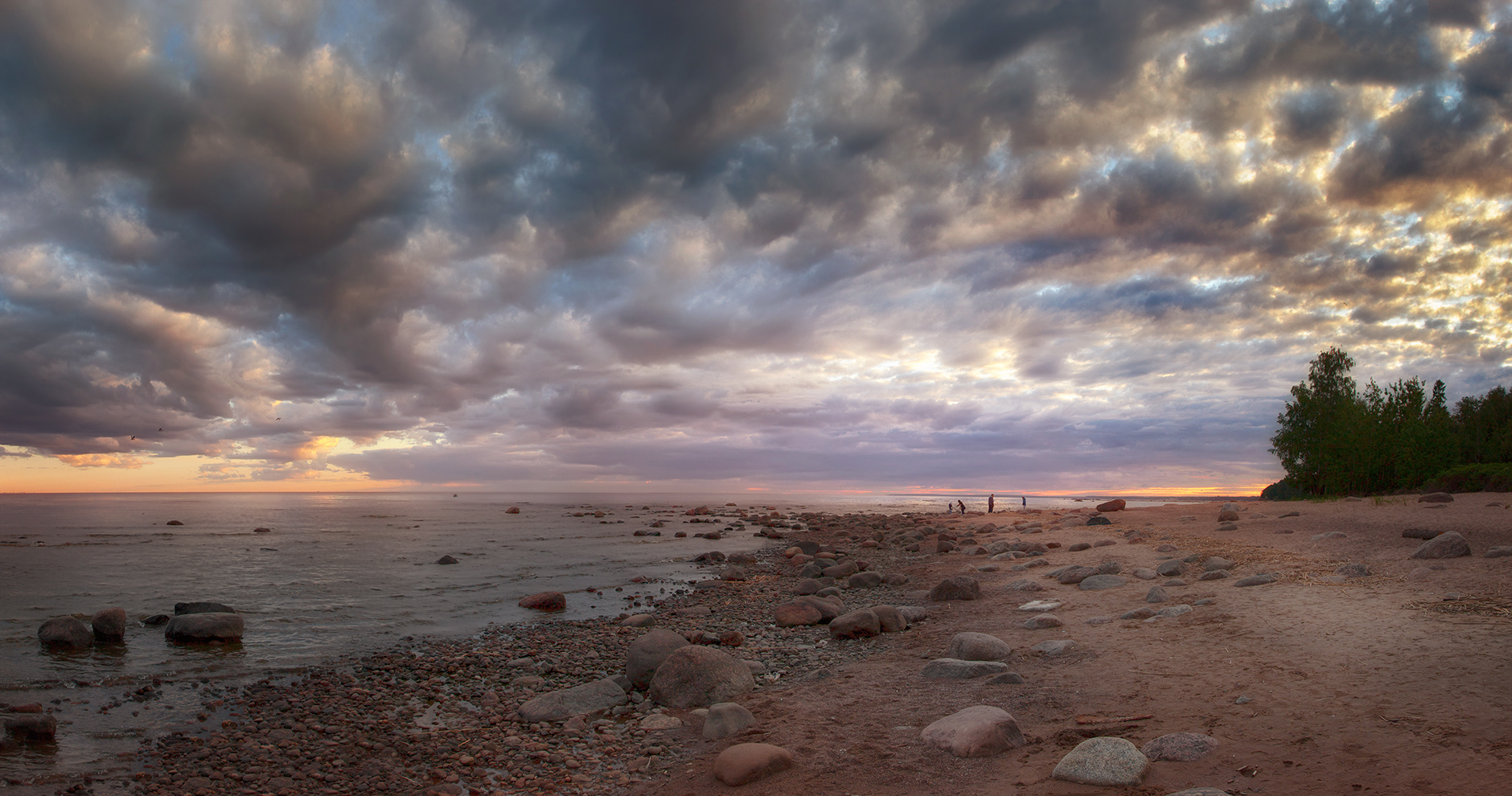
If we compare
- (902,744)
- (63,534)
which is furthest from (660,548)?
(63,534)

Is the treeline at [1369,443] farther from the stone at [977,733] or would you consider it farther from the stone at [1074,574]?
the stone at [977,733]

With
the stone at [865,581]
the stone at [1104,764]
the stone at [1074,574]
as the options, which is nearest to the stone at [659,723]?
the stone at [1104,764]

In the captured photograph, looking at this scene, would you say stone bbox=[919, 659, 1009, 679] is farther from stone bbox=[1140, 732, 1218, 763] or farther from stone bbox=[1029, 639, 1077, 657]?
stone bbox=[1140, 732, 1218, 763]

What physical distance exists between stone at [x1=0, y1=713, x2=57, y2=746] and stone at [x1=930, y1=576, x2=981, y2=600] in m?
15.9

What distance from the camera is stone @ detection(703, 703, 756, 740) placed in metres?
8.01

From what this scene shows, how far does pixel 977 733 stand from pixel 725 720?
10.5ft

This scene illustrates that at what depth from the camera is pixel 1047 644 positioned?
9.92 metres

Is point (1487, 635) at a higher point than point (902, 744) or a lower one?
higher

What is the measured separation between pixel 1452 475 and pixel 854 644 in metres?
57.2

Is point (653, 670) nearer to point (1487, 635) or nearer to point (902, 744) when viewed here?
point (902, 744)

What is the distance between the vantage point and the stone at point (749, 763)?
648 centimetres

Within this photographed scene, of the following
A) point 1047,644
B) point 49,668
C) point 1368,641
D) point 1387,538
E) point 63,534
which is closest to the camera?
point 1368,641

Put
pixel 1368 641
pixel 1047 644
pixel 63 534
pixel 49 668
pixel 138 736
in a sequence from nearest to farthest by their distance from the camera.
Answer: pixel 1368 641 → pixel 138 736 → pixel 1047 644 → pixel 49 668 → pixel 63 534

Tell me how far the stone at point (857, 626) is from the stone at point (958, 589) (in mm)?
3429
